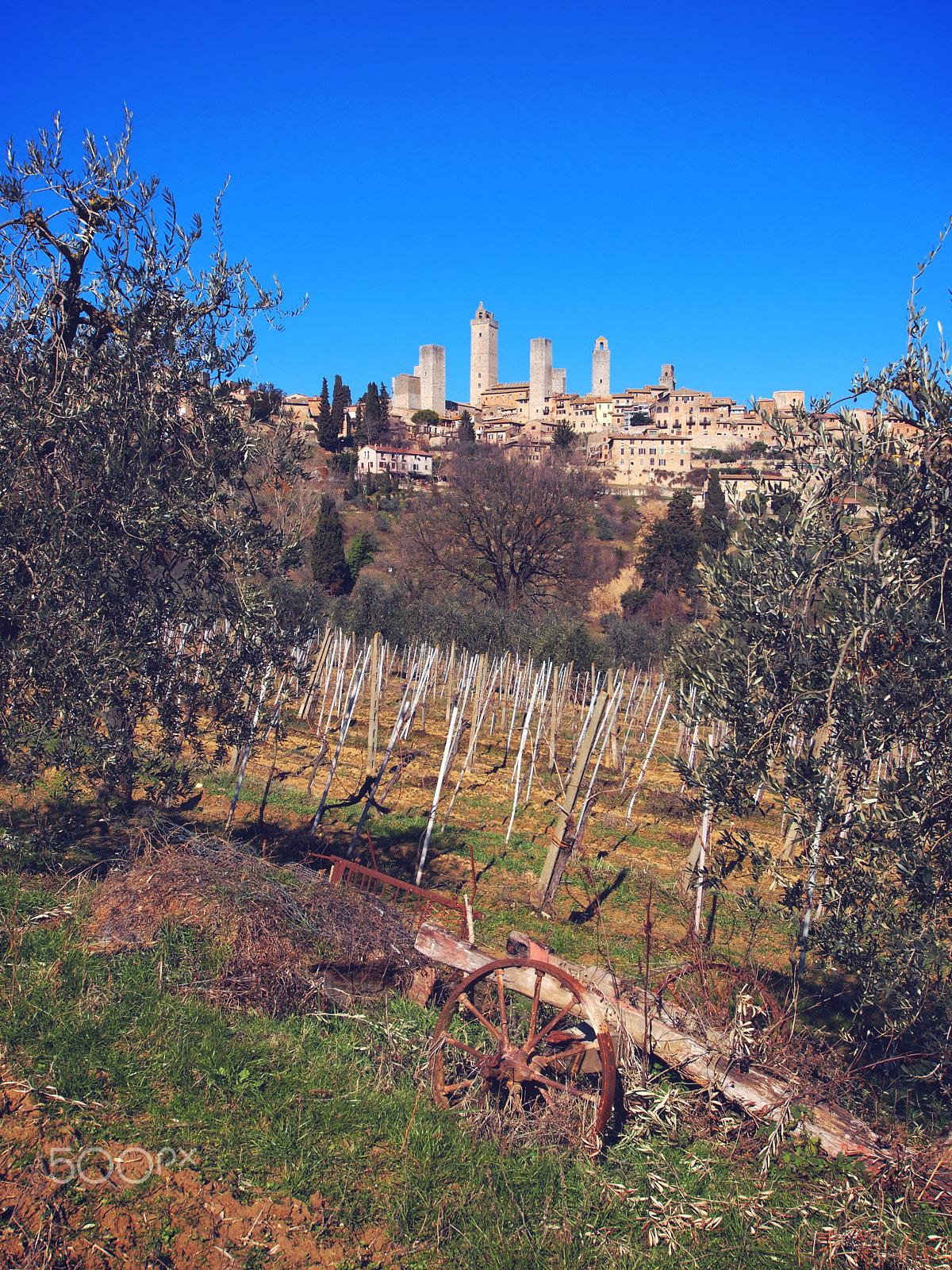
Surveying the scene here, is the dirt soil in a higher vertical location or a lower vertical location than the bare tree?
lower

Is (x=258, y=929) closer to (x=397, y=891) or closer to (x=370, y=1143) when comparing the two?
(x=370, y=1143)

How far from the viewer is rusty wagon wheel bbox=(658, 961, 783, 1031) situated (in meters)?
4.37

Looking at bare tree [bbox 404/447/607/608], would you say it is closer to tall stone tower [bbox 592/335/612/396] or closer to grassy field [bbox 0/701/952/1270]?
grassy field [bbox 0/701/952/1270]

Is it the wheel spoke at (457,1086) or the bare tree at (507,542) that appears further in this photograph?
the bare tree at (507,542)

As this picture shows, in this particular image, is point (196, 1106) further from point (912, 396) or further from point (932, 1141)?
point (912, 396)

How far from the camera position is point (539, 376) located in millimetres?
121438

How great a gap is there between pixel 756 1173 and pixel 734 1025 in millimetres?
661

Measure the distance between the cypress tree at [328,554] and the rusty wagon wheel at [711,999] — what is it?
34.8 m

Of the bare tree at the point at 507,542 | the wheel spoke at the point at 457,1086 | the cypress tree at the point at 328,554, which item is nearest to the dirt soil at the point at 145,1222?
the wheel spoke at the point at 457,1086

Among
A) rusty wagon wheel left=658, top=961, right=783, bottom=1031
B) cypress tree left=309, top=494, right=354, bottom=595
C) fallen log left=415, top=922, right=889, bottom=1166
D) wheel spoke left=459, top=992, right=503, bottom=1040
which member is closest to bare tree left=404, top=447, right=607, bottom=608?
cypress tree left=309, top=494, right=354, bottom=595

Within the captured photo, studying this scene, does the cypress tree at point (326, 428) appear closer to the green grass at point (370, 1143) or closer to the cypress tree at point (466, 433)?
the cypress tree at point (466, 433)

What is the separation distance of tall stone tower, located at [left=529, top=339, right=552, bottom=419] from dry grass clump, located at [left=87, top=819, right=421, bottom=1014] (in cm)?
12000

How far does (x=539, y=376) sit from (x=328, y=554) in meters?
90.1

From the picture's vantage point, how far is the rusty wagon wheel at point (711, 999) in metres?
4.37
